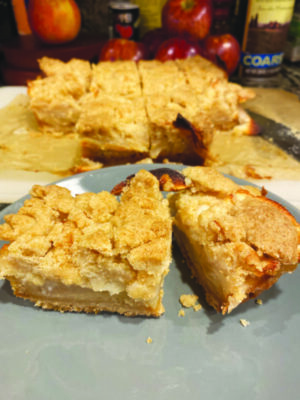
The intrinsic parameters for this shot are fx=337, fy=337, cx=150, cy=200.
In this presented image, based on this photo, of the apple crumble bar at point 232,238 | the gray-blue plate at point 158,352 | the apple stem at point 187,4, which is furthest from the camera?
the apple stem at point 187,4

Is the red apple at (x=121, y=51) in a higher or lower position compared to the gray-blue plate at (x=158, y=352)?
higher

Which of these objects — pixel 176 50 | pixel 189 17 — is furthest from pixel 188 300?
pixel 189 17

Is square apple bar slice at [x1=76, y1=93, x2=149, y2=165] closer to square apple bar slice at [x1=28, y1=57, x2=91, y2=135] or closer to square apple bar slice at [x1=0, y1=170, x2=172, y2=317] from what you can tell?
square apple bar slice at [x1=28, y1=57, x2=91, y2=135]

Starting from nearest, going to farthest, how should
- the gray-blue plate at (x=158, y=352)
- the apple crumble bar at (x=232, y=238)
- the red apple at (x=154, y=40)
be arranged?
the gray-blue plate at (x=158, y=352), the apple crumble bar at (x=232, y=238), the red apple at (x=154, y=40)

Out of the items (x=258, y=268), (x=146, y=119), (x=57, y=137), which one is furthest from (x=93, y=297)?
(x=57, y=137)

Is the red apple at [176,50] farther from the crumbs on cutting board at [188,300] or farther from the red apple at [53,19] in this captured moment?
the crumbs on cutting board at [188,300]

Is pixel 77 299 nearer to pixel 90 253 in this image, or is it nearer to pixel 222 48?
pixel 90 253

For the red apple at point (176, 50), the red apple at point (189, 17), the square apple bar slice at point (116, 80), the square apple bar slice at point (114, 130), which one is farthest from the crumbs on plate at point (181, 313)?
the red apple at point (189, 17)
